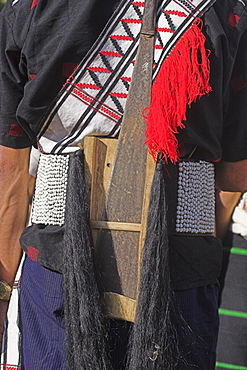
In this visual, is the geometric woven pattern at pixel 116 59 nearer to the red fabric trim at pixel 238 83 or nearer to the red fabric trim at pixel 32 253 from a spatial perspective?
the red fabric trim at pixel 238 83

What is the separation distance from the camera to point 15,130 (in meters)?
1.51

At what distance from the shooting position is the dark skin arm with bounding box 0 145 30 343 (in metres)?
1.53

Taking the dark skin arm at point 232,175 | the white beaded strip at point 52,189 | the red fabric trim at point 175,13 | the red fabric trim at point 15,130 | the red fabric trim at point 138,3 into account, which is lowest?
the white beaded strip at point 52,189

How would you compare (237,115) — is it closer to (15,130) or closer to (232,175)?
(232,175)

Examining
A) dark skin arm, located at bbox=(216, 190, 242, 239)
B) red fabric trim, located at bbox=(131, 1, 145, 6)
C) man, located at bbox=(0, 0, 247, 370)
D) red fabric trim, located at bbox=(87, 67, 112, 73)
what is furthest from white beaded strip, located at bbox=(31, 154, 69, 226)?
dark skin arm, located at bbox=(216, 190, 242, 239)

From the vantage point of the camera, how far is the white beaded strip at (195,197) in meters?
1.38

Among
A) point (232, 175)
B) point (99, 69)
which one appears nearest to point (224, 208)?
point (232, 175)

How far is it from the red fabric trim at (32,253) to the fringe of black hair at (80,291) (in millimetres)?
122

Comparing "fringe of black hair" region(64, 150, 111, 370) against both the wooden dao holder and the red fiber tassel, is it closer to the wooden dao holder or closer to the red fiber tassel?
the wooden dao holder

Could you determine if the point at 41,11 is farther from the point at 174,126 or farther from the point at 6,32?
the point at 174,126

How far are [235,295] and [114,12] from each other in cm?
206

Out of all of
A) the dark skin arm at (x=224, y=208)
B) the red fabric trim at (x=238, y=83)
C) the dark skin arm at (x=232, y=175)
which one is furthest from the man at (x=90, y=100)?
the dark skin arm at (x=224, y=208)

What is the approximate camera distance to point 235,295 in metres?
2.99

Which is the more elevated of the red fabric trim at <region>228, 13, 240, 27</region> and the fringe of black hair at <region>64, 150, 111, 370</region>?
the red fabric trim at <region>228, 13, 240, 27</region>
